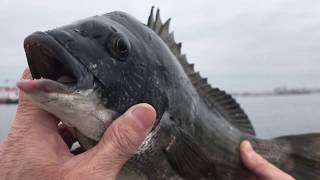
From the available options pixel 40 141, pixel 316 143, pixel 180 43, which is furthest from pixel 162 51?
pixel 316 143

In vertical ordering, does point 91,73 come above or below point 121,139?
above

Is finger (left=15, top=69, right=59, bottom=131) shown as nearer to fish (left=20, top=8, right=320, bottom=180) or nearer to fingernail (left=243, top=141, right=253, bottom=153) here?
fish (left=20, top=8, right=320, bottom=180)

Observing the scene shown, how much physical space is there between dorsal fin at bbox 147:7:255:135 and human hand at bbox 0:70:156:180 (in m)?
1.55

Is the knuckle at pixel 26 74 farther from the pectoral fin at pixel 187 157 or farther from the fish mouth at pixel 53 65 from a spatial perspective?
the pectoral fin at pixel 187 157

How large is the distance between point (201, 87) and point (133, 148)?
6.15ft

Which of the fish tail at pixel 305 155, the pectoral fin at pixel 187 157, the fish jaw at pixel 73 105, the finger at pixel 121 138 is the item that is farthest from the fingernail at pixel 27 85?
the fish tail at pixel 305 155

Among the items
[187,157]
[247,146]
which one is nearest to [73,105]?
[187,157]

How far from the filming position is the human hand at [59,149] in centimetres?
313

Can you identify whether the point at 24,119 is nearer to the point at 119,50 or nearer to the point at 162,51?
the point at 119,50

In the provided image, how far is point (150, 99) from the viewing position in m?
3.63

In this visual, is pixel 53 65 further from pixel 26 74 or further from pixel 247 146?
pixel 247 146

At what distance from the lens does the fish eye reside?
11.3ft

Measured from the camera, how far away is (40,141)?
3322 millimetres

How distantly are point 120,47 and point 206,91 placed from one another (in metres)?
1.76
